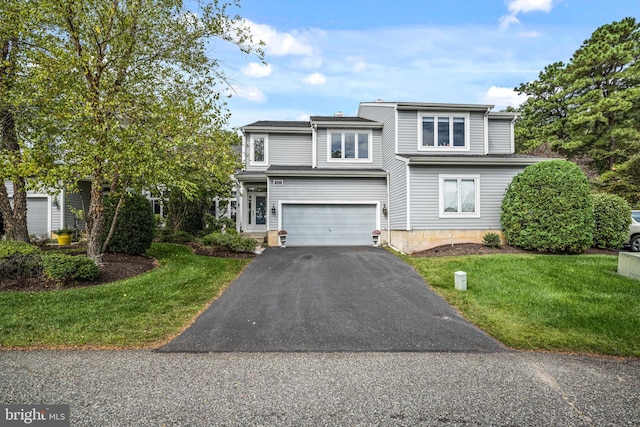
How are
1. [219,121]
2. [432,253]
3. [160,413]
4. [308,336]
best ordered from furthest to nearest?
1. [432,253]
2. [219,121]
3. [308,336]
4. [160,413]

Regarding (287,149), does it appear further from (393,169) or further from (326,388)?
(326,388)

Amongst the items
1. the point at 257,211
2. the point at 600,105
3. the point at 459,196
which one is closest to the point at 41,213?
the point at 257,211

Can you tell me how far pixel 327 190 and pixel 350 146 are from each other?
3.19 m

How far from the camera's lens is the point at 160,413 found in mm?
2912

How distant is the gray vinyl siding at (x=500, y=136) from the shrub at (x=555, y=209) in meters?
5.91

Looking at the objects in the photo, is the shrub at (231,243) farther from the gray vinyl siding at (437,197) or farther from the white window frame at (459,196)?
the white window frame at (459,196)

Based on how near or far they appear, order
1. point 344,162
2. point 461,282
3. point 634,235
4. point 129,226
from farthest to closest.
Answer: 1. point 344,162
2. point 634,235
3. point 129,226
4. point 461,282

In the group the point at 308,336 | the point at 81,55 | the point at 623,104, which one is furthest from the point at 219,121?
the point at 623,104

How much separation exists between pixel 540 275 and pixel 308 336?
6757 millimetres

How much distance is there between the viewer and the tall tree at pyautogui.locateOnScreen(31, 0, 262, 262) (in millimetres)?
7117

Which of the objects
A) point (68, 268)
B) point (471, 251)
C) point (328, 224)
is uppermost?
point (328, 224)

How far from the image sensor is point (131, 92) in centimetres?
861

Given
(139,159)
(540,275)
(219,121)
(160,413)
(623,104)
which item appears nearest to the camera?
(160,413)

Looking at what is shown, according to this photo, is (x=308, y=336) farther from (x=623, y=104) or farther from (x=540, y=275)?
(x=623, y=104)
